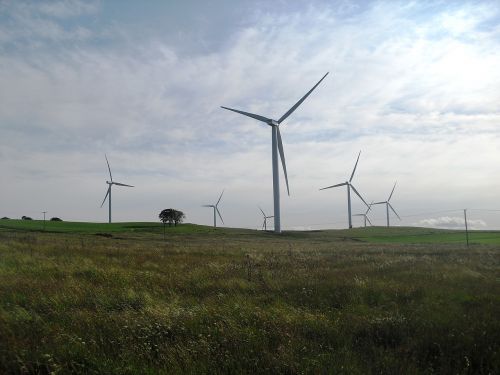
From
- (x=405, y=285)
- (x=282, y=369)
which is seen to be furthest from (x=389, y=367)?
(x=405, y=285)

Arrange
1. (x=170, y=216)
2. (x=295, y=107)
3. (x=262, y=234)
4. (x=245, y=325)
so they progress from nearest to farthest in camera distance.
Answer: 1. (x=245, y=325)
2. (x=295, y=107)
3. (x=262, y=234)
4. (x=170, y=216)

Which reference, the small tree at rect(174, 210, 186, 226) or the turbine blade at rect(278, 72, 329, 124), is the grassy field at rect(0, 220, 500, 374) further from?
the small tree at rect(174, 210, 186, 226)

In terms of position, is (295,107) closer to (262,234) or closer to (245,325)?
(262,234)

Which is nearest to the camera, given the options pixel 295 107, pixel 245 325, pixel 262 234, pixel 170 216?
pixel 245 325

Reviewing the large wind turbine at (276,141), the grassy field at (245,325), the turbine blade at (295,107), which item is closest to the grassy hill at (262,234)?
the large wind turbine at (276,141)

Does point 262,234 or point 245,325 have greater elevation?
point 262,234

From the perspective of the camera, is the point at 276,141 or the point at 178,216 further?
the point at 178,216

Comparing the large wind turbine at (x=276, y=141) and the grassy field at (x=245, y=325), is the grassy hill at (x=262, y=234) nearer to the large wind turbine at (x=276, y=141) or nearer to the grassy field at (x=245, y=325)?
the large wind turbine at (x=276, y=141)

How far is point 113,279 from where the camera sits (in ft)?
42.0

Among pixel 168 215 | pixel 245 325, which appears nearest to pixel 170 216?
pixel 168 215

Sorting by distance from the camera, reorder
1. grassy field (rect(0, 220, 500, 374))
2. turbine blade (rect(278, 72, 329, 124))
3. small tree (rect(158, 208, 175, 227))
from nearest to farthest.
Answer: grassy field (rect(0, 220, 500, 374)) < turbine blade (rect(278, 72, 329, 124)) < small tree (rect(158, 208, 175, 227))

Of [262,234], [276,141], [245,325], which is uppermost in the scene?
[276,141]

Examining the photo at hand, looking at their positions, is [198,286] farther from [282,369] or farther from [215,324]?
[282,369]

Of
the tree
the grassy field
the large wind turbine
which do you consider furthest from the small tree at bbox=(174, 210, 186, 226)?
the grassy field
